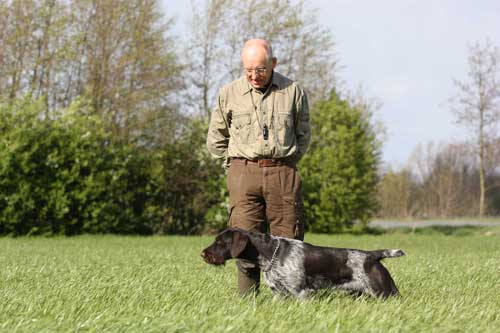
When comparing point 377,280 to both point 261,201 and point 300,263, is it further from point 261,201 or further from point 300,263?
point 261,201

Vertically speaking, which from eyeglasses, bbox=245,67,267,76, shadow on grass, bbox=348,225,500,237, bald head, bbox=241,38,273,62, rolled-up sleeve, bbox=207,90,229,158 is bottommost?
shadow on grass, bbox=348,225,500,237

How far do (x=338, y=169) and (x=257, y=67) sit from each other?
20125mm

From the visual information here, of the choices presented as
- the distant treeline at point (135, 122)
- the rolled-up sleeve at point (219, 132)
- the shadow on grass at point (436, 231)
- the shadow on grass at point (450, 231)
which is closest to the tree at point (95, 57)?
the distant treeline at point (135, 122)

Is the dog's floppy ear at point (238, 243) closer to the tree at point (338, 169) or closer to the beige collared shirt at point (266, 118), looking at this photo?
the beige collared shirt at point (266, 118)

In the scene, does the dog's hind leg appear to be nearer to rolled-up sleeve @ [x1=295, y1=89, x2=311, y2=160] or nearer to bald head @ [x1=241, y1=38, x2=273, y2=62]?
rolled-up sleeve @ [x1=295, y1=89, x2=311, y2=160]

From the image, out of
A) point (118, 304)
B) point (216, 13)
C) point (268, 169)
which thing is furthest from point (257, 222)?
point (216, 13)

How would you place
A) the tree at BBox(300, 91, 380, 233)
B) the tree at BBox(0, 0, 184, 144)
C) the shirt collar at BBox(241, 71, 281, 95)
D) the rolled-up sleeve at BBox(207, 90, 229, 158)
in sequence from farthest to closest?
the tree at BBox(0, 0, 184, 144) → the tree at BBox(300, 91, 380, 233) → the rolled-up sleeve at BBox(207, 90, 229, 158) → the shirt collar at BBox(241, 71, 281, 95)

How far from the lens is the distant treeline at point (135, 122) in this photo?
21047mm

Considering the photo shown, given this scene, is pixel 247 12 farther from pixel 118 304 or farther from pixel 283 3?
pixel 118 304

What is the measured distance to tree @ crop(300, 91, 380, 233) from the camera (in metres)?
25.4

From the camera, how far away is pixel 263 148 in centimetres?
618

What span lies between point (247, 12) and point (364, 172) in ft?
27.5

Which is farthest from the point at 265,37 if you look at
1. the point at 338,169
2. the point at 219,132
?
the point at 219,132

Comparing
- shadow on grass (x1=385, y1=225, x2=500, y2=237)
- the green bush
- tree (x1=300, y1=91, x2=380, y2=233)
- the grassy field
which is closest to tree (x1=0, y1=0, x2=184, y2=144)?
the green bush
